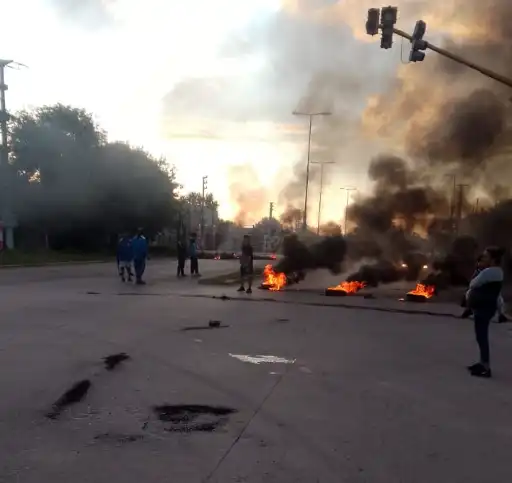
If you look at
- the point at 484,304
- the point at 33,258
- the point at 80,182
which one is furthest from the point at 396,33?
the point at 80,182

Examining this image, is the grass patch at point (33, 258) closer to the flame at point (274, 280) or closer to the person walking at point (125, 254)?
the person walking at point (125, 254)

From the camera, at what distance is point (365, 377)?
23.0 feet

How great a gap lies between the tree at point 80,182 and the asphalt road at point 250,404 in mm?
33169

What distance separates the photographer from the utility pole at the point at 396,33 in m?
11.6

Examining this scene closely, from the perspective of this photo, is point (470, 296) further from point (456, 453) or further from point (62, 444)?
point (62, 444)

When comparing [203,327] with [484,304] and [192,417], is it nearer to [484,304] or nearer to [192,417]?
[484,304]

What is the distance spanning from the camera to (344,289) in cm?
1831

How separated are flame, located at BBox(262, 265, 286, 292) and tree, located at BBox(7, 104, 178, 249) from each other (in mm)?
25623

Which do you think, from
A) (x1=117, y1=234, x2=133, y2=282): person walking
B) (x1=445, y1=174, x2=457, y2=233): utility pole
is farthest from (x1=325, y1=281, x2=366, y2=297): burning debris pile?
(x1=117, y1=234, x2=133, y2=282): person walking

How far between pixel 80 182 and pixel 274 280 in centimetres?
2726

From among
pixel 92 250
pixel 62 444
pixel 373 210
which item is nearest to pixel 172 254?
pixel 92 250

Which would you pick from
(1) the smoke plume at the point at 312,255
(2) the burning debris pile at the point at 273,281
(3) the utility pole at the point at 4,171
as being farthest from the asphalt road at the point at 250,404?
(3) the utility pole at the point at 4,171

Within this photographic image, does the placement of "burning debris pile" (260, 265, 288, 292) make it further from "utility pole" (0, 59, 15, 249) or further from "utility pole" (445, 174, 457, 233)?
"utility pole" (0, 59, 15, 249)

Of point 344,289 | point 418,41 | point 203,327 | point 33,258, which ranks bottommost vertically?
point 33,258
